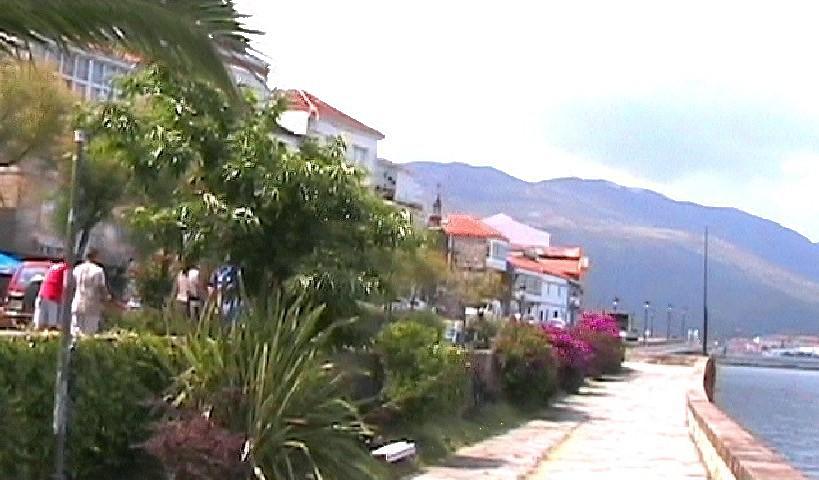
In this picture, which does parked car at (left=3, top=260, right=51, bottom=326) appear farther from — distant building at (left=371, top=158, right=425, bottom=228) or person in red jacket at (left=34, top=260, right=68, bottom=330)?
distant building at (left=371, top=158, right=425, bottom=228)

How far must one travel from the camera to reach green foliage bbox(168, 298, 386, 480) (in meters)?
10.8

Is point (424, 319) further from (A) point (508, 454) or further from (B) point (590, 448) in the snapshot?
(B) point (590, 448)

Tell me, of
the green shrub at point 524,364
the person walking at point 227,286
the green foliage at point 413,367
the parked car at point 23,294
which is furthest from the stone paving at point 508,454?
the parked car at point 23,294

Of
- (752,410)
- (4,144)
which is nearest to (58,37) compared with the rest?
(4,144)

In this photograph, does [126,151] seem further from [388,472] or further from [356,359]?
[388,472]

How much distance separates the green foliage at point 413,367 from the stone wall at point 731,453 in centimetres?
343

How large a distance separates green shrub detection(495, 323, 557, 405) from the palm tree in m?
21.4

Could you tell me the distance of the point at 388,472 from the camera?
1349 cm

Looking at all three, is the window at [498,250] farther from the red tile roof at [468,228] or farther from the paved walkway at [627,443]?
the paved walkway at [627,443]

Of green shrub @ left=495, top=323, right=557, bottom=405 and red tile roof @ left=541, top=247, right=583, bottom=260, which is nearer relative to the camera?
green shrub @ left=495, top=323, right=557, bottom=405

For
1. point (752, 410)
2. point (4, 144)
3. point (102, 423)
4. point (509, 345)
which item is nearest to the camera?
point (102, 423)

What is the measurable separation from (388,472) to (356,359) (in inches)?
116

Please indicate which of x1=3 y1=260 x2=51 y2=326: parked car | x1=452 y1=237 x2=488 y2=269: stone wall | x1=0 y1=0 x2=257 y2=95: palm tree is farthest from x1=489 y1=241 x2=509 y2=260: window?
x1=0 y1=0 x2=257 y2=95: palm tree

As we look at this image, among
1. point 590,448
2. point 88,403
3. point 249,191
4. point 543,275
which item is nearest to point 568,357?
point 590,448
